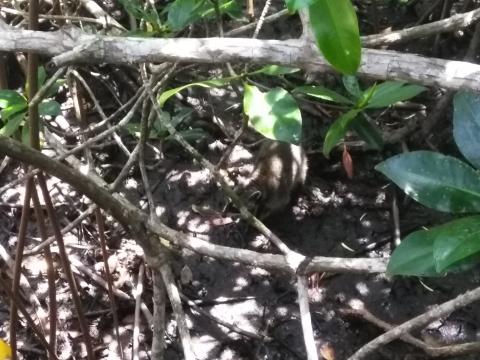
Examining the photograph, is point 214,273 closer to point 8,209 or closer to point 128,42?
point 8,209

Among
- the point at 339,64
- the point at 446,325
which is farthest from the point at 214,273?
the point at 339,64

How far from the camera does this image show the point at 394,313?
2.35m

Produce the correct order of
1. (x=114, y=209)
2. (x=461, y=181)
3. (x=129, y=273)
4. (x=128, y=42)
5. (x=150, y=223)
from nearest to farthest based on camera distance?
(x=128, y=42) → (x=461, y=181) → (x=114, y=209) → (x=150, y=223) → (x=129, y=273)

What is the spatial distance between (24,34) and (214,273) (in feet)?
4.91

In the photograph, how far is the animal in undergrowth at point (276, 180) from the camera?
263 centimetres

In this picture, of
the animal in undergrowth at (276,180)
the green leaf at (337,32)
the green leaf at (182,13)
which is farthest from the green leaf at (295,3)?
the animal in undergrowth at (276,180)

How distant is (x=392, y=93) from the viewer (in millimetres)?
1588

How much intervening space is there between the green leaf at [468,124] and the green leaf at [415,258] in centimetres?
20

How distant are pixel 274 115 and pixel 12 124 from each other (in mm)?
721

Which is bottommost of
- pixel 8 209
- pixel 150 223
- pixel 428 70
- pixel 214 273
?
pixel 214 273

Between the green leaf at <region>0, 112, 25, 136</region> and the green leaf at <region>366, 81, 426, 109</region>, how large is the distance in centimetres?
96

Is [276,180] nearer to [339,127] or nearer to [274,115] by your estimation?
[339,127]

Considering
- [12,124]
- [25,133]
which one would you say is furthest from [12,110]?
[25,133]

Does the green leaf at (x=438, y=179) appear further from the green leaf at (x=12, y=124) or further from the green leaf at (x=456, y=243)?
the green leaf at (x=12, y=124)
